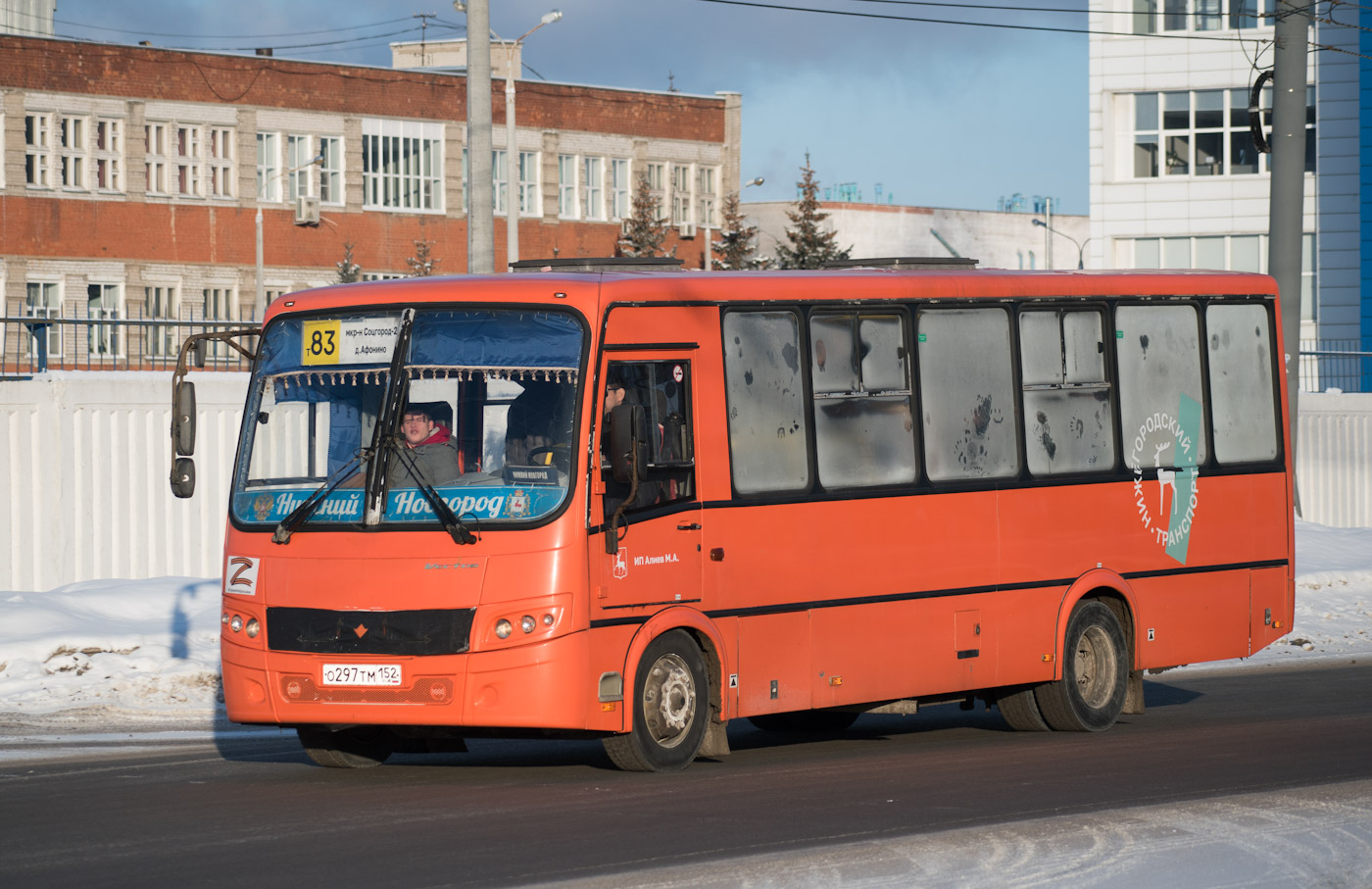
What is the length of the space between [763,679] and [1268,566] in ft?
17.5

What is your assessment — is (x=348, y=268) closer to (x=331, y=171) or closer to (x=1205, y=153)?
(x=331, y=171)

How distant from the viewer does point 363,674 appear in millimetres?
10945

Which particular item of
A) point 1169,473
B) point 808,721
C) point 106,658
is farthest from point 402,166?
point 1169,473

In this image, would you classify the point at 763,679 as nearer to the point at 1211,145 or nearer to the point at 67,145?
the point at 1211,145

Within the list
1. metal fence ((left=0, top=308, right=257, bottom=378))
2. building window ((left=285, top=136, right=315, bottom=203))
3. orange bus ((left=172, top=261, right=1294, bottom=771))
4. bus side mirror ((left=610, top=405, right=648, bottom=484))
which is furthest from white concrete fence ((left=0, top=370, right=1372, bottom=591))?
building window ((left=285, top=136, right=315, bottom=203))

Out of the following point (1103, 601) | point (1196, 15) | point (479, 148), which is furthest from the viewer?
point (1196, 15)

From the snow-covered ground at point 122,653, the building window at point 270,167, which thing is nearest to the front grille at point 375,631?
the snow-covered ground at point 122,653

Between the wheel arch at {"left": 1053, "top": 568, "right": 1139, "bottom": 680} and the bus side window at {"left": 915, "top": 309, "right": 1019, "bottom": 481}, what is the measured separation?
1.02 meters

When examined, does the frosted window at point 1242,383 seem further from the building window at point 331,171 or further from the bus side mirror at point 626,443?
the building window at point 331,171

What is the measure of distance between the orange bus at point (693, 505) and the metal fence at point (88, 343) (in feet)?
35.0

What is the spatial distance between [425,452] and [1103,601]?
5.65 meters

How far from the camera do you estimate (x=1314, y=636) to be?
22.0 m

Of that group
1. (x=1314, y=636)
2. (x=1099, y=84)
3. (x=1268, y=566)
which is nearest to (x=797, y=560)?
(x=1268, y=566)

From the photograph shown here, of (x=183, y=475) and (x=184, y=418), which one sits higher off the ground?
(x=184, y=418)
